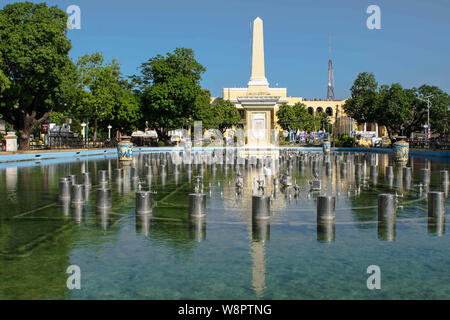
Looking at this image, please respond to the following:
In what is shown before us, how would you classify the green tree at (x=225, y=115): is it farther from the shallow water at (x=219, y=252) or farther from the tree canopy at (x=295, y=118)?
the shallow water at (x=219, y=252)

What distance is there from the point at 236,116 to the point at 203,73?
31.5m

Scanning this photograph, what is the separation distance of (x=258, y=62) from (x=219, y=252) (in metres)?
37.4

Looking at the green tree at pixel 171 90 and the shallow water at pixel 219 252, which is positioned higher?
the green tree at pixel 171 90

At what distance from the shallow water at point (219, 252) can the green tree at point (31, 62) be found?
32.9 metres

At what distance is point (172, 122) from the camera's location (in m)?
73.2

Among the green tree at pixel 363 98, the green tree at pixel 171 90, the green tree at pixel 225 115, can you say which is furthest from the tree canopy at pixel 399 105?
the green tree at pixel 225 115

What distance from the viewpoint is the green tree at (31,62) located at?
145ft

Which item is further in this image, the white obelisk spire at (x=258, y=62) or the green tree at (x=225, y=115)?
the green tree at (x=225, y=115)

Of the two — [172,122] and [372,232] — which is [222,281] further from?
[172,122]

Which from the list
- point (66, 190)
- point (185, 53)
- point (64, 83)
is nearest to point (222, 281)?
point (66, 190)

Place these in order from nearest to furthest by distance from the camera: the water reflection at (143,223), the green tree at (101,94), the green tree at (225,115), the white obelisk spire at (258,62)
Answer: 1. the water reflection at (143,223)
2. the white obelisk spire at (258,62)
3. the green tree at (101,94)
4. the green tree at (225,115)

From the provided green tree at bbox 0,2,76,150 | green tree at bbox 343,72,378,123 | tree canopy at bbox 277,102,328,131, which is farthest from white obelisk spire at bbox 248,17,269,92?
tree canopy at bbox 277,102,328,131

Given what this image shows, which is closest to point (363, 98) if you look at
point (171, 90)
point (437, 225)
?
point (171, 90)

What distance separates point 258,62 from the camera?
148 feet
